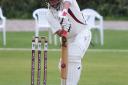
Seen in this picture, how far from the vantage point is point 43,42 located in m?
8.49

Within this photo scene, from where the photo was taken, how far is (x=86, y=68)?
14.7 metres

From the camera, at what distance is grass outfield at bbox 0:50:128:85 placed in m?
12.6

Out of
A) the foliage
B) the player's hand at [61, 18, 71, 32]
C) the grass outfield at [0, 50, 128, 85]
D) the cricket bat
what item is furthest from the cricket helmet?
the foliage

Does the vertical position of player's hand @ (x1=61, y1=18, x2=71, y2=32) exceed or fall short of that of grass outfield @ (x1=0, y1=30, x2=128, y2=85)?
it exceeds it

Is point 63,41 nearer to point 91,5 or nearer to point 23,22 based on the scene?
point 23,22

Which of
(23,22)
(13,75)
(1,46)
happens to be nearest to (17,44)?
(1,46)

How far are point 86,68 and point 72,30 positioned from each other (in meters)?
6.23

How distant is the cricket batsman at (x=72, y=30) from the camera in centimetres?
809

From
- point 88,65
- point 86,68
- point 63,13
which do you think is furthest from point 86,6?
point 63,13

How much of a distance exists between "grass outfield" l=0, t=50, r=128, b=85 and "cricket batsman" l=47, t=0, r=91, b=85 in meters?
3.60

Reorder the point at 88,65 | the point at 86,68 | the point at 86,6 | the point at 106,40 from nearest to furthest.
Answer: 1. the point at 86,68
2. the point at 88,65
3. the point at 106,40
4. the point at 86,6

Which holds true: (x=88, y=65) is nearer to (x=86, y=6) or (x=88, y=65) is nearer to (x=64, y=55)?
(x=64, y=55)

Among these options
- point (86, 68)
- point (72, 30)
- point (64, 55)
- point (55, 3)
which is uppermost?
point (55, 3)

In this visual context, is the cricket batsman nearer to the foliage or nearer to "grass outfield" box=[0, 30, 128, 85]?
"grass outfield" box=[0, 30, 128, 85]
